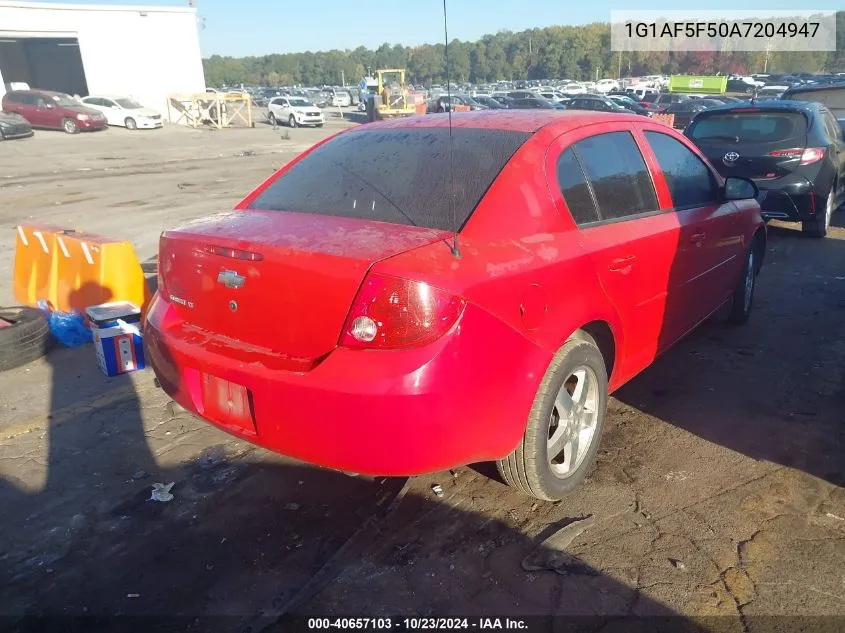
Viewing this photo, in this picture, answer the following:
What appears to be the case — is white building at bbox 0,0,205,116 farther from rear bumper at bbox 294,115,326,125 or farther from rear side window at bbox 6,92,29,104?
rear bumper at bbox 294,115,326,125

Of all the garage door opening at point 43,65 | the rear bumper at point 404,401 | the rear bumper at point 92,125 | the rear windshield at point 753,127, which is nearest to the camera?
the rear bumper at point 404,401

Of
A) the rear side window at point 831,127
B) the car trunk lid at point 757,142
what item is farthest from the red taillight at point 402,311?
the rear side window at point 831,127

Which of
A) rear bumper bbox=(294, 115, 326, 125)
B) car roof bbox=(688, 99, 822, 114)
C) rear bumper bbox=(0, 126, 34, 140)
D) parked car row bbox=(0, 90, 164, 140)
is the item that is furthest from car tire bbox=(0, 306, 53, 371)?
rear bumper bbox=(294, 115, 326, 125)

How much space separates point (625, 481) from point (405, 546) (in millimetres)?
1179

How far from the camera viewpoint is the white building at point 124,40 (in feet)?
112

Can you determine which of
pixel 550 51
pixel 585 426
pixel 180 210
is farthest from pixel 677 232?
pixel 550 51

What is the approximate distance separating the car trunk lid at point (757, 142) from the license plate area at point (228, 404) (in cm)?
722

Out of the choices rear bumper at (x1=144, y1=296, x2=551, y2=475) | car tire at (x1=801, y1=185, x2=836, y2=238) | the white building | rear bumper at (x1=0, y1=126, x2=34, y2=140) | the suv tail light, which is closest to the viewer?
rear bumper at (x1=144, y1=296, x2=551, y2=475)

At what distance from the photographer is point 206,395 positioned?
2.74 m

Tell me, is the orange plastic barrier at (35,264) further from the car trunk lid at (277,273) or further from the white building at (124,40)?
the white building at (124,40)

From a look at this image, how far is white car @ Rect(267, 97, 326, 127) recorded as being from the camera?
36094mm

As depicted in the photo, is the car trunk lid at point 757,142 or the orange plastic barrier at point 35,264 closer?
the orange plastic barrier at point 35,264

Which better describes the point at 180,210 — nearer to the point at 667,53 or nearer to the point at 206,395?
the point at 206,395

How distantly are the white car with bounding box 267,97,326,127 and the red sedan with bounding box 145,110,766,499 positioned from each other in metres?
34.4
